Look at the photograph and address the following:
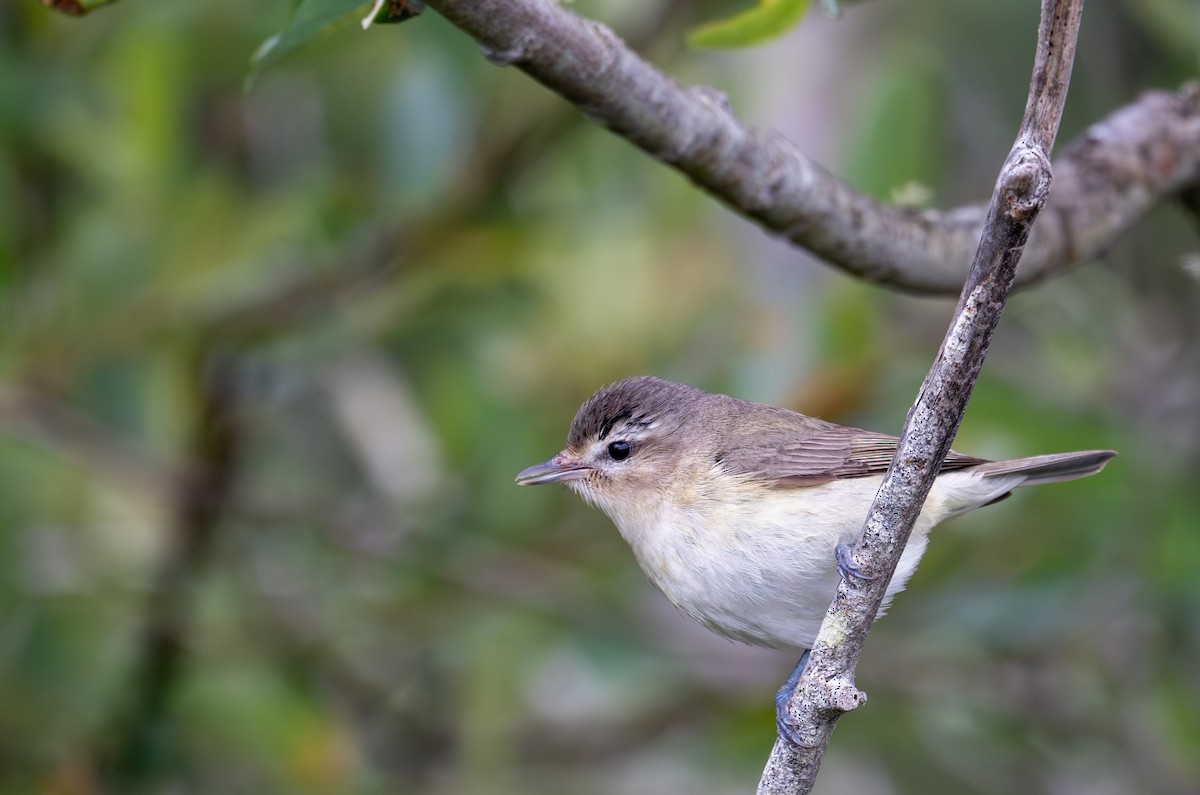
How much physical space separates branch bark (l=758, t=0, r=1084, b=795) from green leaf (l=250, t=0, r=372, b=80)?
101 centimetres

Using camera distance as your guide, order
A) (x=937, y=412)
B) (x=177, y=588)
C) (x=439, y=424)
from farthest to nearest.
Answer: (x=439, y=424), (x=177, y=588), (x=937, y=412)

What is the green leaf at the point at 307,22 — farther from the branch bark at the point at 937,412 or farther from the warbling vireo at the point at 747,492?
the warbling vireo at the point at 747,492

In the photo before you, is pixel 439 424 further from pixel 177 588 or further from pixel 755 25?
pixel 755 25

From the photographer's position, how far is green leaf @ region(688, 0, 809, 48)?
2.53 m

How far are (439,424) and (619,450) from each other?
141 centimetres

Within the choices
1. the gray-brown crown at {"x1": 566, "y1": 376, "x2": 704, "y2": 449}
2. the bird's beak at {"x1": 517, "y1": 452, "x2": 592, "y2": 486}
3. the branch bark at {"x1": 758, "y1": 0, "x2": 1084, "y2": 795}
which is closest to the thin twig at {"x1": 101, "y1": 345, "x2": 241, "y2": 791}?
the bird's beak at {"x1": 517, "y1": 452, "x2": 592, "y2": 486}

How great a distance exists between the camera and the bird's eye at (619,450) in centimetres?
363

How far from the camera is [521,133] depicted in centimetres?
445

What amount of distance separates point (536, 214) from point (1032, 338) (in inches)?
117

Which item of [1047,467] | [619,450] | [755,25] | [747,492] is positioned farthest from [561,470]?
[755,25]

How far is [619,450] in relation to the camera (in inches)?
144

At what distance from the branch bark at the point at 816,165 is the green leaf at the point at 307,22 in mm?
178

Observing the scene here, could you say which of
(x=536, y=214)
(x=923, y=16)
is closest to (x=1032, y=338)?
(x=923, y=16)

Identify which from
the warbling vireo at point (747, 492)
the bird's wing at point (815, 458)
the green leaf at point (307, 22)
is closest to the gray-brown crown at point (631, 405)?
the warbling vireo at point (747, 492)
